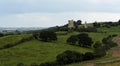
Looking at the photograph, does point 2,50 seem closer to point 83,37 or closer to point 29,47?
point 29,47

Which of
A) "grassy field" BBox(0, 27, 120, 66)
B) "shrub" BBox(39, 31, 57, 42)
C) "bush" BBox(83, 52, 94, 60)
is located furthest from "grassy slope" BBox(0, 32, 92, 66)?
"bush" BBox(83, 52, 94, 60)

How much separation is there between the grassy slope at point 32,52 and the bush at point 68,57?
3.51 m

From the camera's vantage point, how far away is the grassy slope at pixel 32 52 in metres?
71.8

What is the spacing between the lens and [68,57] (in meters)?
68.9

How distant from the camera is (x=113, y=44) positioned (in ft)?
278

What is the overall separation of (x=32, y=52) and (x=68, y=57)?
13919 millimetres

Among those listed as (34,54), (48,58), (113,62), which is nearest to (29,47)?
(34,54)

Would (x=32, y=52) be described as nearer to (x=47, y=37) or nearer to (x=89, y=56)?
(x=47, y=37)

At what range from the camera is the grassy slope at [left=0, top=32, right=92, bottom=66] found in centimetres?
7183

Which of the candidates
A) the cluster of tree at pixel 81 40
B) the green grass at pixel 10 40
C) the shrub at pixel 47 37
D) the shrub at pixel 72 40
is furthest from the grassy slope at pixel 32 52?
the green grass at pixel 10 40

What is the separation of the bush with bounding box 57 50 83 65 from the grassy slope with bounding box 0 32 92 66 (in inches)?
138

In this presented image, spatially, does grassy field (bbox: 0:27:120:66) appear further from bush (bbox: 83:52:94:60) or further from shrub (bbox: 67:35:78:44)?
bush (bbox: 83:52:94:60)

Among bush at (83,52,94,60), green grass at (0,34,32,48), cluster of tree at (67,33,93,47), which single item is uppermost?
green grass at (0,34,32,48)

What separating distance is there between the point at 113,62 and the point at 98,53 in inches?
467
